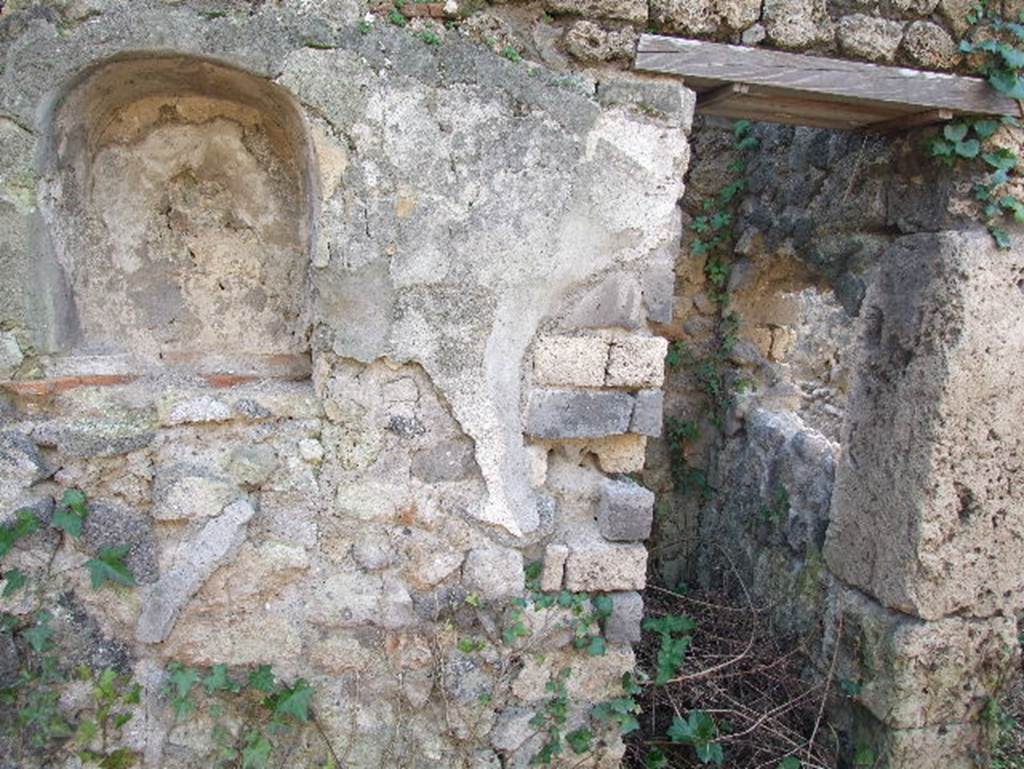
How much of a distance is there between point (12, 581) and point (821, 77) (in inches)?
105

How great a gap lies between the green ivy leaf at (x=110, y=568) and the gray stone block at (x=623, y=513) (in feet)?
4.46

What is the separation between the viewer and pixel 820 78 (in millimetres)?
2418

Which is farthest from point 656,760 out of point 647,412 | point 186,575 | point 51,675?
point 51,675

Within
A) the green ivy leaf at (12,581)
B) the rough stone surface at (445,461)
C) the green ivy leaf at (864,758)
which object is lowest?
the green ivy leaf at (864,758)

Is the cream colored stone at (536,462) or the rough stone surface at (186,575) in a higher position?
the cream colored stone at (536,462)

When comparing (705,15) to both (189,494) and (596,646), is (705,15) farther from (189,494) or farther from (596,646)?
(189,494)

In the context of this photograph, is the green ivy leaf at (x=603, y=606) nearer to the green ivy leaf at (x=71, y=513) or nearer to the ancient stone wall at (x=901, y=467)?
the ancient stone wall at (x=901, y=467)

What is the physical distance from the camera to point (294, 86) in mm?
2094

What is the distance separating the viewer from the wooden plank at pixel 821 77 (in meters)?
2.30

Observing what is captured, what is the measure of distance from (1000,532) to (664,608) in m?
1.60

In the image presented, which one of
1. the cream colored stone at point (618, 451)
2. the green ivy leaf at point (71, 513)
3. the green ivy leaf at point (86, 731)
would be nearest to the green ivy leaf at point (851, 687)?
the cream colored stone at point (618, 451)

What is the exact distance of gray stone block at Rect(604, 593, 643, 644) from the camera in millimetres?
2537

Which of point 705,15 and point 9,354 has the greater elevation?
point 705,15

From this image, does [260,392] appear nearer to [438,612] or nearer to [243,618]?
[243,618]
